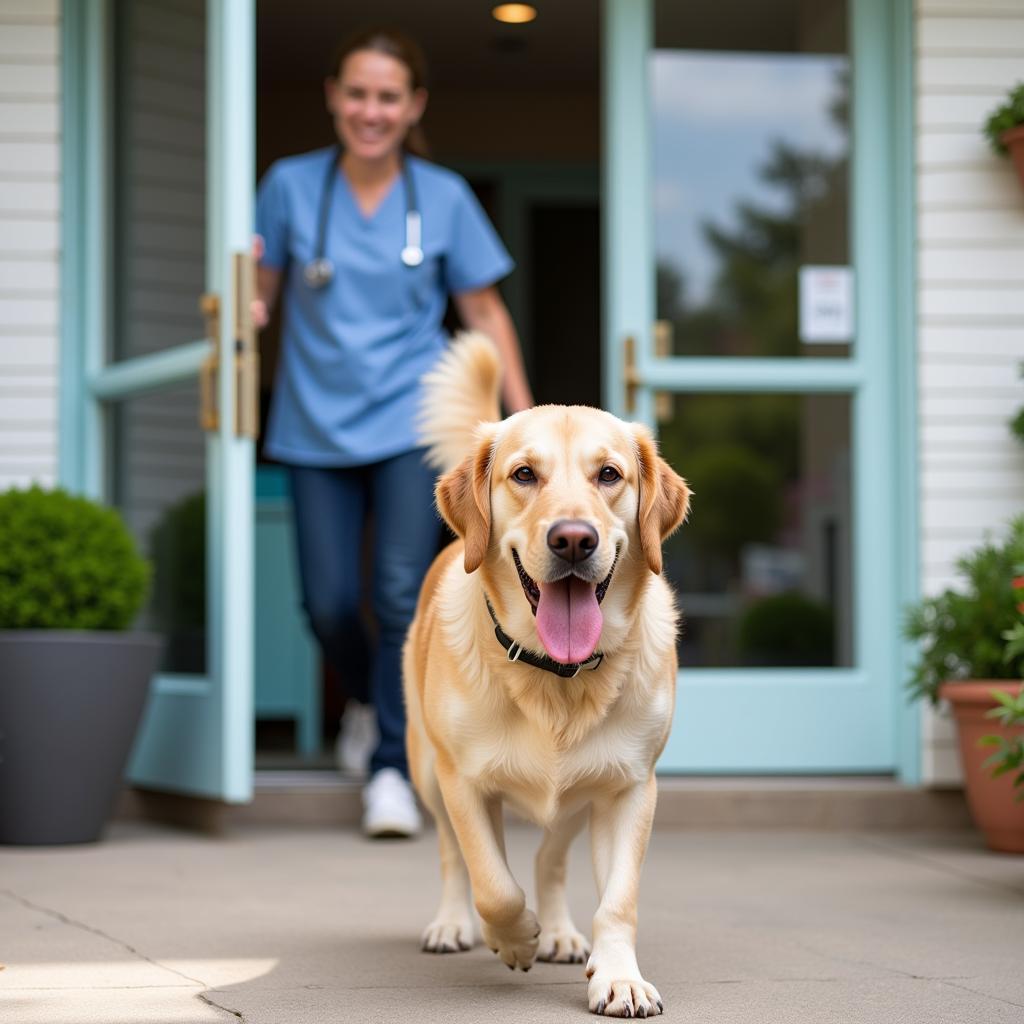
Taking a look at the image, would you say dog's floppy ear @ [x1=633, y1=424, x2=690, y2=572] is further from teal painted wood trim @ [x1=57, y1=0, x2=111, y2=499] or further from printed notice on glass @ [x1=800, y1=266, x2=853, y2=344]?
teal painted wood trim @ [x1=57, y1=0, x2=111, y2=499]

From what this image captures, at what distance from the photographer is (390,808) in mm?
4746

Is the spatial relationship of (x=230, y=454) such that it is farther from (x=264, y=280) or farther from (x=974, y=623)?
(x=974, y=623)

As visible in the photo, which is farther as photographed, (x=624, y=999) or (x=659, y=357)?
(x=659, y=357)

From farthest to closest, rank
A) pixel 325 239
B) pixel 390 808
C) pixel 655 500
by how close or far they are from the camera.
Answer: pixel 325 239 < pixel 390 808 < pixel 655 500

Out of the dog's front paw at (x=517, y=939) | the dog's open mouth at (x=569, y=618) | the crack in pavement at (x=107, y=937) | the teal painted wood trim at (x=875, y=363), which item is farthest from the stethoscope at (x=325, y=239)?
the dog's front paw at (x=517, y=939)

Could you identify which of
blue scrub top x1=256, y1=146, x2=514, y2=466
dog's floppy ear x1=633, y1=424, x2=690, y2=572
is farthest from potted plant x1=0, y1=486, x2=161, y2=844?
dog's floppy ear x1=633, y1=424, x2=690, y2=572

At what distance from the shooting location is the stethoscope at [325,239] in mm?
4930

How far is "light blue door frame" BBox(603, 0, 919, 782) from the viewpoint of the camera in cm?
521

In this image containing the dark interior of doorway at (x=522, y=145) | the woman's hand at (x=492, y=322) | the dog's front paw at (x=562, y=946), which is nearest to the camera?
the dog's front paw at (x=562, y=946)

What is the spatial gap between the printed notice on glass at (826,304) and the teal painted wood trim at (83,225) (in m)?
2.34

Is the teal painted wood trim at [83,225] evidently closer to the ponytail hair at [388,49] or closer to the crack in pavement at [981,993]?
the ponytail hair at [388,49]

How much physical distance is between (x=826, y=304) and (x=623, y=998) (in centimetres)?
328

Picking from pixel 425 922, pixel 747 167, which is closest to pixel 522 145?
pixel 747 167

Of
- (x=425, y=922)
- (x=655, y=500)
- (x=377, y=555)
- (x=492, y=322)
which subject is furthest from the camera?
(x=492, y=322)
